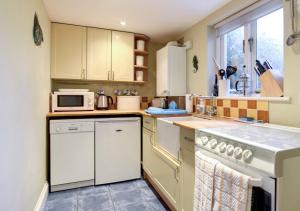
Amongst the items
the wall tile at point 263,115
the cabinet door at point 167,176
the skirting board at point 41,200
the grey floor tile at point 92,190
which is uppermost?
the wall tile at point 263,115

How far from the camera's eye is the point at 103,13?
Answer: 224 centimetres

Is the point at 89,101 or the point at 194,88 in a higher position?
the point at 194,88

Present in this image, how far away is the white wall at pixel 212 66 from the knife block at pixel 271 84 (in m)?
0.08

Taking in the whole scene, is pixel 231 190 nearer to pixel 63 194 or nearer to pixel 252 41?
pixel 252 41

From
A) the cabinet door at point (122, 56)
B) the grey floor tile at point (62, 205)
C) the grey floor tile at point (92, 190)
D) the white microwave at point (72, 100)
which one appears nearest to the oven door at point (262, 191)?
the grey floor tile at point (62, 205)

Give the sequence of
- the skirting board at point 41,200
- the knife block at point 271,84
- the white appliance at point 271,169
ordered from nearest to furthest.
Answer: the white appliance at point 271,169 < the knife block at point 271,84 < the skirting board at point 41,200

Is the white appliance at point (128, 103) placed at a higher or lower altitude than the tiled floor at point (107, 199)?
higher

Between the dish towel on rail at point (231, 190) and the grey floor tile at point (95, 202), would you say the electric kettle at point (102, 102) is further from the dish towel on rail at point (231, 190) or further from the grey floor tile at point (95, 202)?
the dish towel on rail at point (231, 190)

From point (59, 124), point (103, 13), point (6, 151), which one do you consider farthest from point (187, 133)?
point (103, 13)

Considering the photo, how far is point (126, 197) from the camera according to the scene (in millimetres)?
2143

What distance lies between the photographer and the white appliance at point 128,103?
2955mm

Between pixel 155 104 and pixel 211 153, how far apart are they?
2.02 metres

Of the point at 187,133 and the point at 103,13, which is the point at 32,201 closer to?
the point at 187,133

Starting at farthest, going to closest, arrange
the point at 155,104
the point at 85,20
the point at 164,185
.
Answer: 1. the point at 155,104
2. the point at 85,20
3. the point at 164,185
